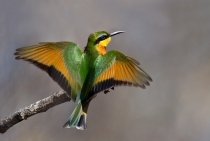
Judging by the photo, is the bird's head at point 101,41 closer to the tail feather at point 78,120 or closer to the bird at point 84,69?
the bird at point 84,69

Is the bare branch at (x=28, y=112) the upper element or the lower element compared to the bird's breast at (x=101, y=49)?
lower

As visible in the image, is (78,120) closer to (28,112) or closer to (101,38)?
(28,112)

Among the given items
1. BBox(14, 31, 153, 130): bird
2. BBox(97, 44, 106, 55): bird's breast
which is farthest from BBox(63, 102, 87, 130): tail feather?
BBox(97, 44, 106, 55): bird's breast

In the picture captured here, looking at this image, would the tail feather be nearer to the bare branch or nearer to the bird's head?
the bare branch

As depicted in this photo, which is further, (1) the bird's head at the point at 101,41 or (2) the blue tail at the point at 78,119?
(1) the bird's head at the point at 101,41

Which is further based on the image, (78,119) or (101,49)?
(101,49)

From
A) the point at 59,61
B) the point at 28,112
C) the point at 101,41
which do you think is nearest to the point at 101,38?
the point at 101,41

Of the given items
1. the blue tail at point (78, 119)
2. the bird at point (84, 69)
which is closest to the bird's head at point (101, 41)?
the bird at point (84, 69)

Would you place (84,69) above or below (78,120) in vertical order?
above

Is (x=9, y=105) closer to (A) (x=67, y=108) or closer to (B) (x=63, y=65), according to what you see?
(A) (x=67, y=108)
